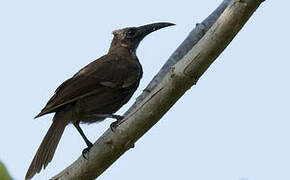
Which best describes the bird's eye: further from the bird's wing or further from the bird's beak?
the bird's wing

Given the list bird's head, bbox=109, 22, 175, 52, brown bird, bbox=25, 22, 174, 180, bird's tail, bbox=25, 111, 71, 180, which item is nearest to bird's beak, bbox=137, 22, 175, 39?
bird's head, bbox=109, 22, 175, 52

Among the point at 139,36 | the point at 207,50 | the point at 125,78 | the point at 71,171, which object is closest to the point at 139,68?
the point at 125,78

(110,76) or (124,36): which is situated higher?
(124,36)

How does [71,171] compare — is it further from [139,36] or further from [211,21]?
[139,36]

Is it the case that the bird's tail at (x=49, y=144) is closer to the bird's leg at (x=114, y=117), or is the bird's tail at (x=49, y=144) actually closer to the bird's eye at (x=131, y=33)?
the bird's leg at (x=114, y=117)

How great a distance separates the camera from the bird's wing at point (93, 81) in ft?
16.7

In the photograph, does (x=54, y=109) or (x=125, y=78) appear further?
(x=125, y=78)

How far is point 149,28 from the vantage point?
666cm

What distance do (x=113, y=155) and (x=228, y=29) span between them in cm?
115

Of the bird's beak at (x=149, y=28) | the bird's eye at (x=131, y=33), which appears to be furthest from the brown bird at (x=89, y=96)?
the bird's eye at (x=131, y=33)

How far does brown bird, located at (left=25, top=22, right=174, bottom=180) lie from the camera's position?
4.88 meters

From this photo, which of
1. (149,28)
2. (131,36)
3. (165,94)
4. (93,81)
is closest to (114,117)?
(93,81)

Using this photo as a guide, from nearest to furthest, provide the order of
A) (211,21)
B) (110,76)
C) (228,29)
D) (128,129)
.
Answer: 1. (228,29)
2. (128,129)
3. (211,21)
4. (110,76)

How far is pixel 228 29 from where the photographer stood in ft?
10.7
